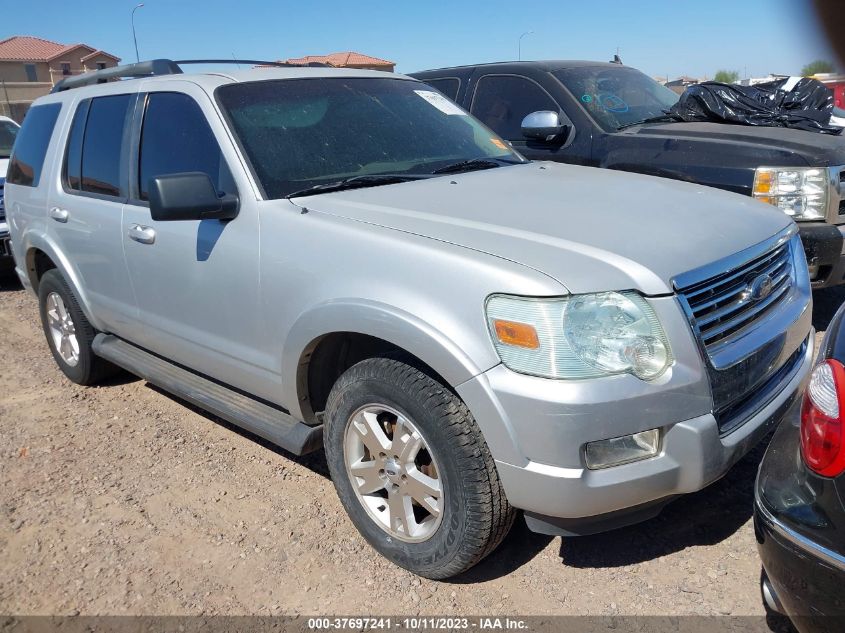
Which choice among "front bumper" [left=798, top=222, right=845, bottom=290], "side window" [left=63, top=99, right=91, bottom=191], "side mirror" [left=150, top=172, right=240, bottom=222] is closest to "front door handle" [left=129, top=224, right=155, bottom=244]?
"side mirror" [left=150, top=172, right=240, bottom=222]

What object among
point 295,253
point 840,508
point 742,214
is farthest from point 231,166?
point 840,508

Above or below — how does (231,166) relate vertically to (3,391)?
above

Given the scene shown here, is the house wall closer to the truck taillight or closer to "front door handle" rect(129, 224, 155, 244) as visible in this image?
"front door handle" rect(129, 224, 155, 244)

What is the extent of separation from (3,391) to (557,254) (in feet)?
14.0

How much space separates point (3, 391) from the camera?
5090 mm

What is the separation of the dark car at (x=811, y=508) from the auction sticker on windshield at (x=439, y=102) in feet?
8.40

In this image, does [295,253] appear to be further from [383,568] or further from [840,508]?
[840,508]

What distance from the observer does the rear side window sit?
4883 mm

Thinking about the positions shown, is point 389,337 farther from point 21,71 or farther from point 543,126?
point 21,71

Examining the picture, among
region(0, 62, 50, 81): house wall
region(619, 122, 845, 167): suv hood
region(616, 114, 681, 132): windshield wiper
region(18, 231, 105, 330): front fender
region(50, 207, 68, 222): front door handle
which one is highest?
region(619, 122, 845, 167): suv hood

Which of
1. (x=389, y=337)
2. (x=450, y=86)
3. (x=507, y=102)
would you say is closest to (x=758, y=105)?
(x=507, y=102)

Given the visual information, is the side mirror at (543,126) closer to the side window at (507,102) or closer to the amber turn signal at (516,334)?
the side window at (507,102)

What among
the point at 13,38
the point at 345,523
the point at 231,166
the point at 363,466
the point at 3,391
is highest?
the point at 231,166

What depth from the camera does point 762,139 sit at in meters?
4.90
